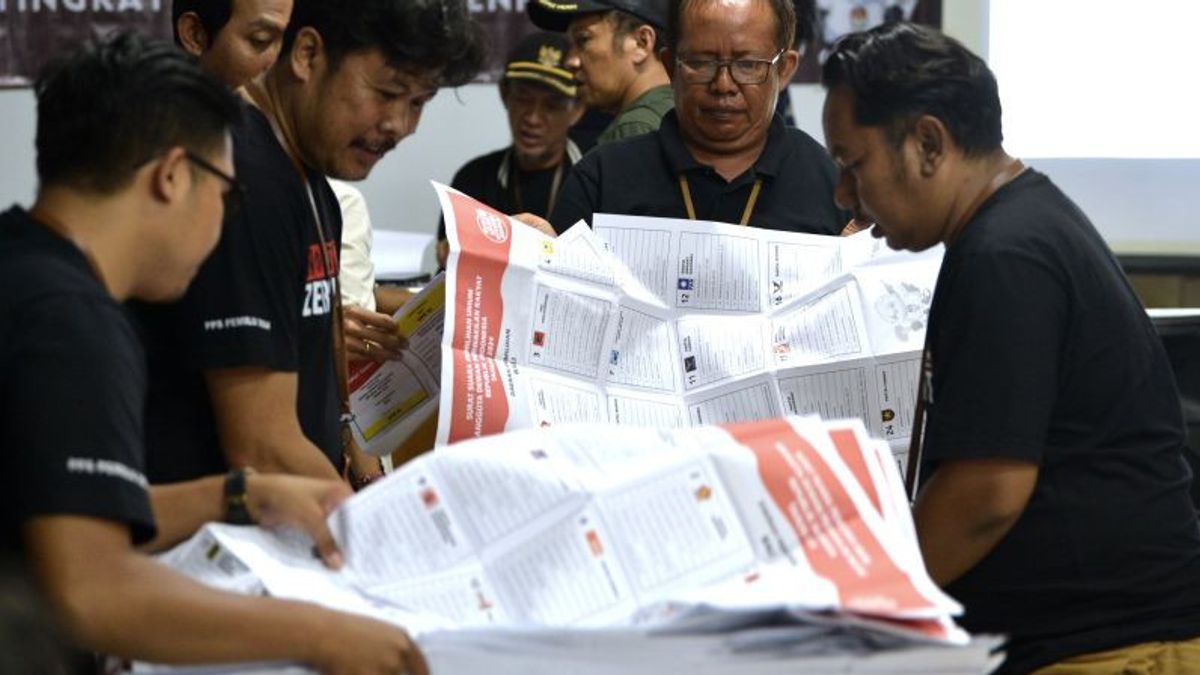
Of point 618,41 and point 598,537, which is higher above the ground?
point 618,41

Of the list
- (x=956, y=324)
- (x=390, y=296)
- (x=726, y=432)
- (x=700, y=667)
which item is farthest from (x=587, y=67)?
(x=700, y=667)

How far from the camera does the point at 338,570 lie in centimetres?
141

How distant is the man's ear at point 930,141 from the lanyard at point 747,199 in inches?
25.7

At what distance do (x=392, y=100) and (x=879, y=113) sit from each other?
51cm

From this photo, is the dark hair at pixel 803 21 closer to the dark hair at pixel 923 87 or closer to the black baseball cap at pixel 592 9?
the black baseball cap at pixel 592 9

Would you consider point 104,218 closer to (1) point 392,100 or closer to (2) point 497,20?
(1) point 392,100

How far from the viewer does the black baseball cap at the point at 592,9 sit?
2.95 meters

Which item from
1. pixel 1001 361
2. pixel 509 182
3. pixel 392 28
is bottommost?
pixel 509 182

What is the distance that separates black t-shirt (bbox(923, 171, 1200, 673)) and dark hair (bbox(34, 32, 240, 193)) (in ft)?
2.43

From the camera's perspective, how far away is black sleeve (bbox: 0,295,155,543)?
1228 mm

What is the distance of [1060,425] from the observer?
5.61 ft

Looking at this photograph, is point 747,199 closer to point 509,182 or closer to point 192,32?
point 192,32

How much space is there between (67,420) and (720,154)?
1405mm

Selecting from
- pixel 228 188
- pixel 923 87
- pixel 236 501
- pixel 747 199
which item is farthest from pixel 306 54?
pixel 747 199
